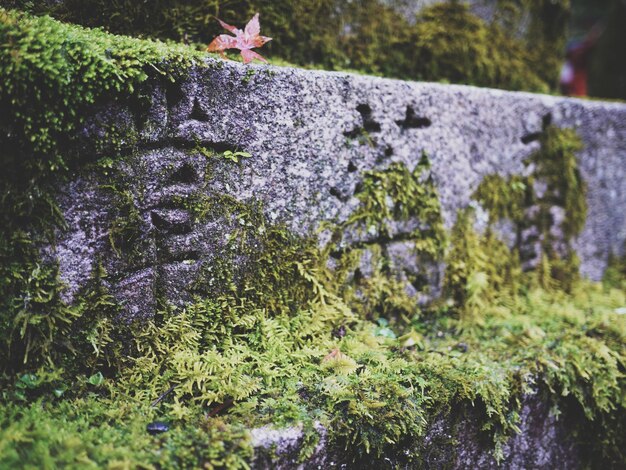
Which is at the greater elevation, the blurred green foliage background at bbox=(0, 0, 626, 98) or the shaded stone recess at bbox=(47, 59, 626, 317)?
the blurred green foliage background at bbox=(0, 0, 626, 98)

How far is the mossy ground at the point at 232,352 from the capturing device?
5.41ft

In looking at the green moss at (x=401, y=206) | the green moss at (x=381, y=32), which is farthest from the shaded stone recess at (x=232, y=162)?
the green moss at (x=381, y=32)

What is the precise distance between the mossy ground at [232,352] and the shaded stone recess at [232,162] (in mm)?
74

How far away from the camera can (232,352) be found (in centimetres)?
208

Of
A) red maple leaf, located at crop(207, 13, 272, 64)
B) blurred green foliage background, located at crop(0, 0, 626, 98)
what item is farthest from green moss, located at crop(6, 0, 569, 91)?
red maple leaf, located at crop(207, 13, 272, 64)

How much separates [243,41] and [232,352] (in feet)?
5.12

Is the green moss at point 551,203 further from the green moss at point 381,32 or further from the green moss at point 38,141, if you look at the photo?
the green moss at point 38,141

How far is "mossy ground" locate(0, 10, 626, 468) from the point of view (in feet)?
5.41

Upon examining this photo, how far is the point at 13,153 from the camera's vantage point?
1707 mm

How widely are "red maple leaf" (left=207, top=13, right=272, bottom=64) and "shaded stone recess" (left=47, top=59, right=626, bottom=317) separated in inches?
8.9

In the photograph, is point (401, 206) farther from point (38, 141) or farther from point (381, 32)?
point (38, 141)

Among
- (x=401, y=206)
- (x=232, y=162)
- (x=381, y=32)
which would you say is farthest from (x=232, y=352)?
(x=381, y=32)

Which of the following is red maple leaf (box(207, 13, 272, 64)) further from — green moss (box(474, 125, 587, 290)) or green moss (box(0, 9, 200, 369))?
green moss (box(474, 125, 587, 290))

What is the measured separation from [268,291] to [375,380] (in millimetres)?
689
